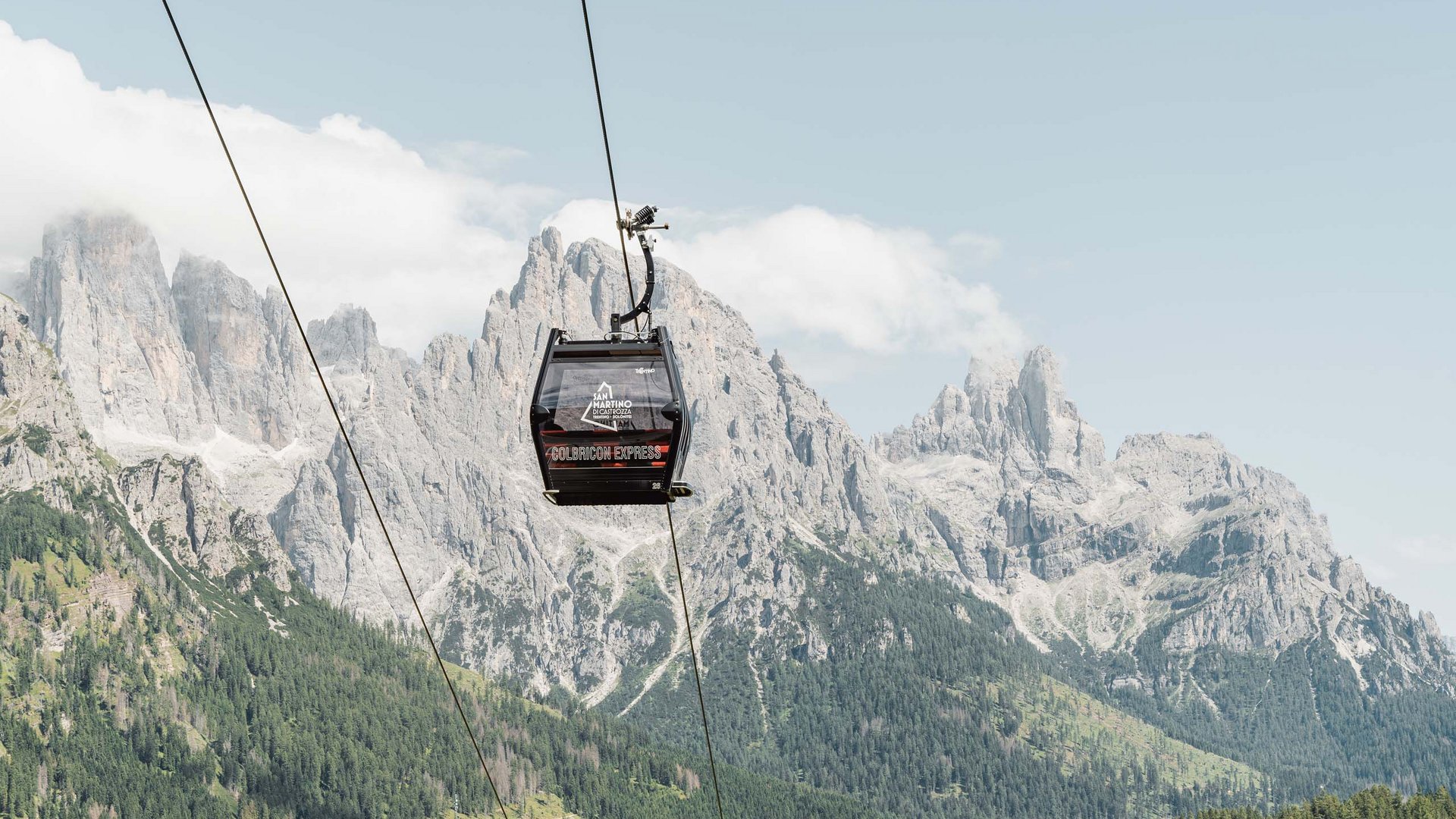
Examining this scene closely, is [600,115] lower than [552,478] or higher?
higher

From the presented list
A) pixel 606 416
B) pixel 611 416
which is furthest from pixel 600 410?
pixel 611 416

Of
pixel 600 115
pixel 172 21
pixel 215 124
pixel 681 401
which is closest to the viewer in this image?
pixel 172 21

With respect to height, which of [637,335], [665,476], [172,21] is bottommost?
[665,476]

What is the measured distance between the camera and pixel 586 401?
34.2 m

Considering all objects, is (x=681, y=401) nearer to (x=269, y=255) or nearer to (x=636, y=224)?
(x=636, y=224)

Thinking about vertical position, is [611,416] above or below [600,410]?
below

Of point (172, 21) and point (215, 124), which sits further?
point (215, 124)

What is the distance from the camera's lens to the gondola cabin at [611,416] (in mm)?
34031

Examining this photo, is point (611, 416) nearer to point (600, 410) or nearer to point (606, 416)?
point (606, 416)

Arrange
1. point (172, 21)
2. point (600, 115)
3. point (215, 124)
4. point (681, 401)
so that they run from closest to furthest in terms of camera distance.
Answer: point (172, 21), point (215, 124), point (600, 115), point (681, 401)

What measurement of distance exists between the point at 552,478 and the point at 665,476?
253 centimetres

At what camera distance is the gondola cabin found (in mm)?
34031

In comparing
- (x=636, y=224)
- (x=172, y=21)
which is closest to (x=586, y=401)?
(x=636, y=224)

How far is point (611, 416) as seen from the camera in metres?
34.1
